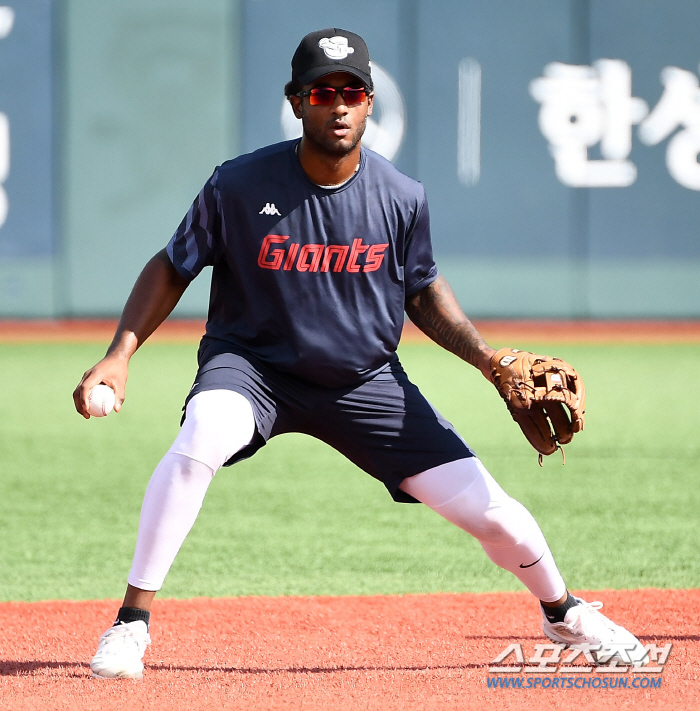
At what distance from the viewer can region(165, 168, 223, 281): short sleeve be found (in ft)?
11.0

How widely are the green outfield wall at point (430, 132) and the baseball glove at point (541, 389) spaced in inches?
475

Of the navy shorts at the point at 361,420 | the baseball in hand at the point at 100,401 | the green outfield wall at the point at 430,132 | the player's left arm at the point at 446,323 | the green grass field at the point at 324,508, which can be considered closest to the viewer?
the baseball in hand at the point at 100,401

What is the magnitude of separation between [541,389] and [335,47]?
1098 millimetres

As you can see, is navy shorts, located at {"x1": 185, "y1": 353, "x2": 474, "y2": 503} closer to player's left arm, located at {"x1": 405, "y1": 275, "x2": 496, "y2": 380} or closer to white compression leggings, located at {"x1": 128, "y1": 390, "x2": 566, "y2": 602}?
white compression leggings, located at {"x1": 128, "y1": 390, "x2": 566, "y2": 602}

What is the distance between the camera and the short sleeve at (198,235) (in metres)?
3.36

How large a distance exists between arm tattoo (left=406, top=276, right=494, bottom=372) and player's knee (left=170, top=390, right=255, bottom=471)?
659mm

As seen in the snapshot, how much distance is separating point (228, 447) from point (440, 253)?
12519 millimetres

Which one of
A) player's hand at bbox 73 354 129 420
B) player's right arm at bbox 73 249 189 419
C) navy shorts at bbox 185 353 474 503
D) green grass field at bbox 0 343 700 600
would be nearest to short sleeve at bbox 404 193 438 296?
navy shorts at bbox 185 353 474 503

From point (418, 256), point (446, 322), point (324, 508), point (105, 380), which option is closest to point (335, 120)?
point (418, 256)

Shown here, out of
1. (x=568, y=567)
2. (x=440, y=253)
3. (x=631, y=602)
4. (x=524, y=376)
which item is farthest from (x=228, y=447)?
(x=440, y=253)

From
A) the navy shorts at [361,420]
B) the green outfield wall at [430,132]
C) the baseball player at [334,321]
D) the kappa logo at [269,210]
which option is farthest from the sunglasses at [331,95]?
the green outfield wall at [430,132]

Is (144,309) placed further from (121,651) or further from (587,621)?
(587,621)

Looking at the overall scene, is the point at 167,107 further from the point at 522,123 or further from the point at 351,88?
the point at 351,88

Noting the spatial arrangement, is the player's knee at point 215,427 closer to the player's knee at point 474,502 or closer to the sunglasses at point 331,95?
the player's knee at point 474,502
